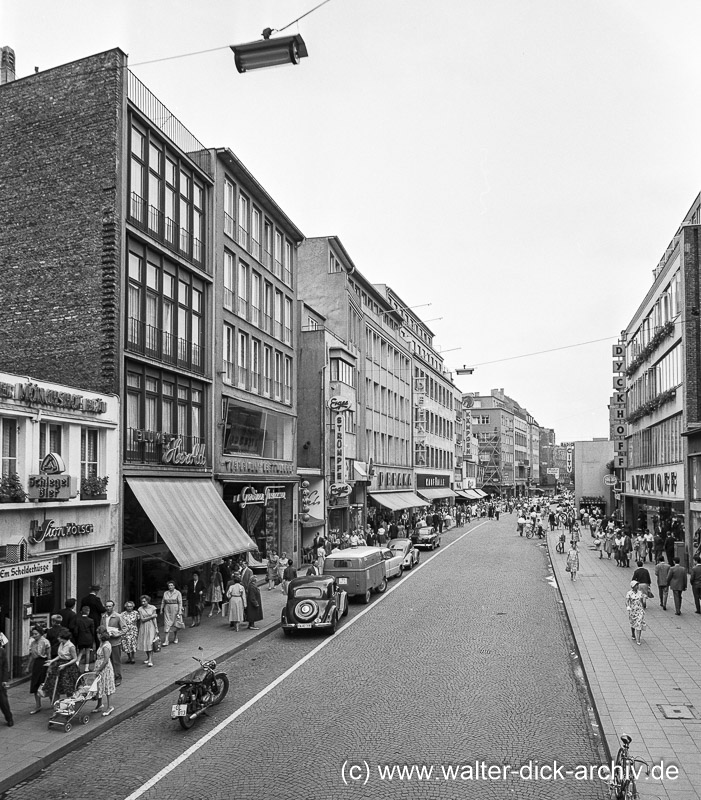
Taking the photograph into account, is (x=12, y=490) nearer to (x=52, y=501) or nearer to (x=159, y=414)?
(x=52, y=501)

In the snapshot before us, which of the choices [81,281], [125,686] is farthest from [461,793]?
[81,281]

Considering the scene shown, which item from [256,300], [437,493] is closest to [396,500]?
[437,493]

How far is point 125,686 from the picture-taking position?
15820 mm

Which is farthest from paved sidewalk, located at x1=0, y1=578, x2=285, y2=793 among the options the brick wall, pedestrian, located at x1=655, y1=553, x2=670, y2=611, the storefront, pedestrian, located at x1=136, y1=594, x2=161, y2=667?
pedestrian, located at x1=655, y1=553, x2=670, y2=611

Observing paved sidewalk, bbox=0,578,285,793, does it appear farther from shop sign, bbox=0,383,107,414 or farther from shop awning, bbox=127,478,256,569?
shop sign, bbox=0,383,107,414

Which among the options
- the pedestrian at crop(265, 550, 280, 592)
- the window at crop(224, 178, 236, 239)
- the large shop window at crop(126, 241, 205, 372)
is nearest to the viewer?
the large shop window at crop(126, 241, 205, 372)

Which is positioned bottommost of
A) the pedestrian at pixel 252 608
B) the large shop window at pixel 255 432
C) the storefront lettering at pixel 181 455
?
the pedestrian at pixel 252 608

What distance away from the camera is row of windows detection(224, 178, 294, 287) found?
30967mm

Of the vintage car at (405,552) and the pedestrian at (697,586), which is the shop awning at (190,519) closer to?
the vintage car at (405,552)

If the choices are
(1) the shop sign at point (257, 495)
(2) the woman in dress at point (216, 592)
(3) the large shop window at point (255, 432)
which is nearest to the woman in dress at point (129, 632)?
(2) the woman in dress at point (216, 592)

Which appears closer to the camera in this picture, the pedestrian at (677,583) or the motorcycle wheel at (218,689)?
the motorcycle wheel at (218,689)

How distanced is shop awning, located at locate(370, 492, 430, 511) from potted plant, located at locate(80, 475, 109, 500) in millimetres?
36683

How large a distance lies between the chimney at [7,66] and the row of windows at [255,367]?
10908mm

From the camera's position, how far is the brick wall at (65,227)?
21.9 m
